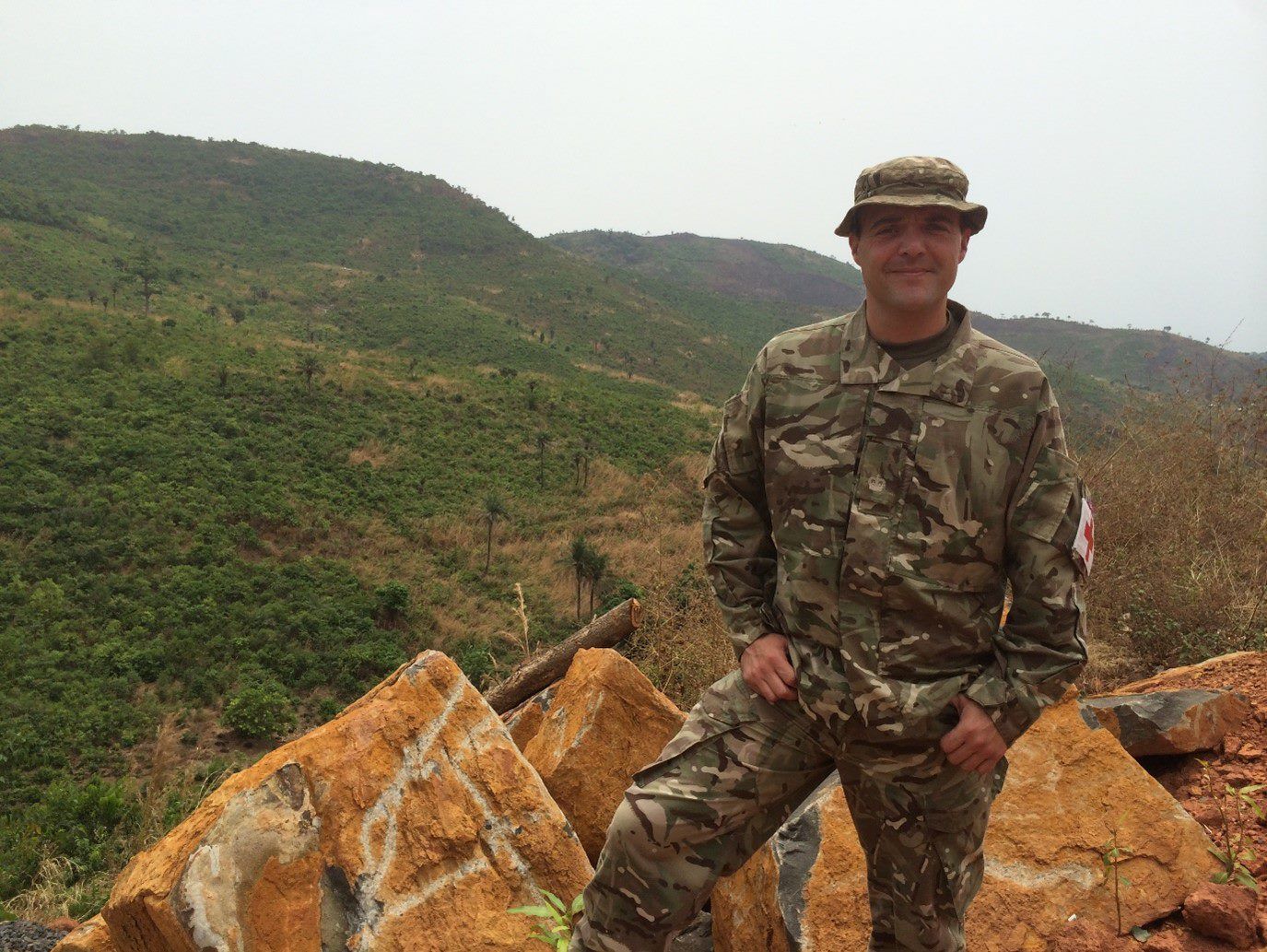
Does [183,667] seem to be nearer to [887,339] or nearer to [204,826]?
[204,826]

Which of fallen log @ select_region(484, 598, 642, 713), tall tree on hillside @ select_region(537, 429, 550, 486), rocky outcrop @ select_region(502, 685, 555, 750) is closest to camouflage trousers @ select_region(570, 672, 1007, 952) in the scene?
rocky outcrop @ select_region(502, 685, 555, 750)

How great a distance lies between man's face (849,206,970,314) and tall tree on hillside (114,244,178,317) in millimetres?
30154

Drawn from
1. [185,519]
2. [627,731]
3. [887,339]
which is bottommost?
[185,519]

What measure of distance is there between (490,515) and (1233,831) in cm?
1699

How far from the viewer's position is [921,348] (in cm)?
158

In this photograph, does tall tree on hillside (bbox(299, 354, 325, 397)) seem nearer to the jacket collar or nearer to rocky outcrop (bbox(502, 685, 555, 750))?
rocky outcrop (bbox(502, 685, 555, 750))

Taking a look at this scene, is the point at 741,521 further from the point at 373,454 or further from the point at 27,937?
the point at 373,454

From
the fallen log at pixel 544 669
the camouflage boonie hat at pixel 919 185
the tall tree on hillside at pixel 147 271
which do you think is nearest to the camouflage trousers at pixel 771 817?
the camouflage boonie hat at pixel 919 185

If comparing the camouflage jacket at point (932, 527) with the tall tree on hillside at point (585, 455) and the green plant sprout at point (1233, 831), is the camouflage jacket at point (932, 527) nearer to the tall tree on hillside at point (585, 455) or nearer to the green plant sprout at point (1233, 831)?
the green plant sprout at point (1233, 831)

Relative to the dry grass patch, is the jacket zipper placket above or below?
above

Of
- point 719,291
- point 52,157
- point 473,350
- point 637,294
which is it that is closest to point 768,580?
point 473,350

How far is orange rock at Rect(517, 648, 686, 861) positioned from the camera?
2.82m

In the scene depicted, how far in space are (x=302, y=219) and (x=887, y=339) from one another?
58137 mm

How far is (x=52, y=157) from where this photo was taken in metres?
50.2
